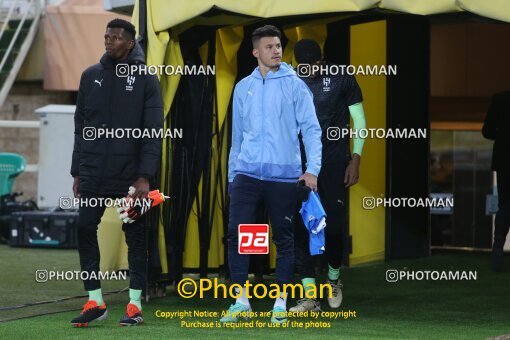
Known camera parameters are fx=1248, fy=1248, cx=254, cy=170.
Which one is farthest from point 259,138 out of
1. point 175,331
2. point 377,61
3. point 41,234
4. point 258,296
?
point 41,234

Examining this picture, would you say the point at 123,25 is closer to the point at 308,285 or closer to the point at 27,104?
the point at 308,285

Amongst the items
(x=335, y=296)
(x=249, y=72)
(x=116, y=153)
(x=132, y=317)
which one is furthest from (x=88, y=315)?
(x=249, y=72)

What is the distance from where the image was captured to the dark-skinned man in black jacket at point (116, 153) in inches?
309

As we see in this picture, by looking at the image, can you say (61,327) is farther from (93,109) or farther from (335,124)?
(335,124)

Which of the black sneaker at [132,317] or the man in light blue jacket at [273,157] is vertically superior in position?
the man in light blue jacket at [273,157]

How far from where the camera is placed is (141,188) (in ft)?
25.7

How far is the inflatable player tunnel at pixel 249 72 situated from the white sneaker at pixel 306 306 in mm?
1404

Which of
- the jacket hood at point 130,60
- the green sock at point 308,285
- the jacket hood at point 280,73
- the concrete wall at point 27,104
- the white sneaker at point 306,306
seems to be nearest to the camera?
the jacket hood at point 280,73

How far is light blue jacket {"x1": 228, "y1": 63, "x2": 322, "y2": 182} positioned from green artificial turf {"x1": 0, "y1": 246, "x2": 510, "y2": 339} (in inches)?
39.4

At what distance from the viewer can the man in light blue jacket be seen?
25.3 feet

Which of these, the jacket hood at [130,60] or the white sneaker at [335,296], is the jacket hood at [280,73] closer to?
the jacket hood at [130,60]

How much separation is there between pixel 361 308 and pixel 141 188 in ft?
6.99

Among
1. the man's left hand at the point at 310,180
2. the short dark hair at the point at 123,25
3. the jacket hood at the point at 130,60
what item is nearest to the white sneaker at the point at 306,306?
the man's left hand at the point at 310,180

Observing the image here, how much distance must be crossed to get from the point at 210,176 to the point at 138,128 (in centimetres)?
240
